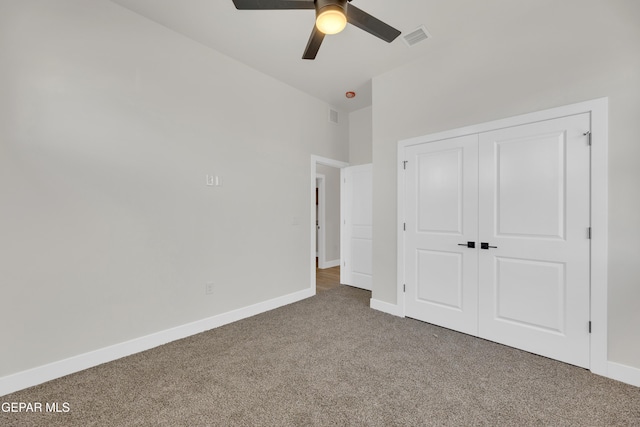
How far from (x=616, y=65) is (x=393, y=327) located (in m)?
3.04

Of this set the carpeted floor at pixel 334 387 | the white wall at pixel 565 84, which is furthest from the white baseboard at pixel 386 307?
the white wall at pixel 565 84

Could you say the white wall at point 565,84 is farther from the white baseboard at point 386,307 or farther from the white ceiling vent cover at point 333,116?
the white baseboard at point 386,307

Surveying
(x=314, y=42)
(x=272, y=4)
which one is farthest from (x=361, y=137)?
(x=272, y=4)

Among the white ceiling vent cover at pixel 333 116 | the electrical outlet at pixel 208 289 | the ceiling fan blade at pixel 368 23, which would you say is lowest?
the electrical outlet at pixel 208 289

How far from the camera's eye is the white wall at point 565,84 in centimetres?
198

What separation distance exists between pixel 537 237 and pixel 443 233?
827 millimetres

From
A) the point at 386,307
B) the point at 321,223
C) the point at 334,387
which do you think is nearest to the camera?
the point at 334,387

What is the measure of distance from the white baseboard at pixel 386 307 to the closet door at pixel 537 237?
36.1 inches

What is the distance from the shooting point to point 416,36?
106 inches

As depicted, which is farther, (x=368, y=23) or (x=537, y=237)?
(x=537, y=237)

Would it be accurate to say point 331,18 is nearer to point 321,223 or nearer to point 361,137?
point 361,137

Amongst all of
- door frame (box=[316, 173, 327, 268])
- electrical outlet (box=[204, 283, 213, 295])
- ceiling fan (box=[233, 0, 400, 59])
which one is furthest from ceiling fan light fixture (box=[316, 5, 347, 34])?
door frame (box=[316, 173, 327, 268])

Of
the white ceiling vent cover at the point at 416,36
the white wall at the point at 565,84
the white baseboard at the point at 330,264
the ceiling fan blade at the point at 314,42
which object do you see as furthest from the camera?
the white baseboard at the point at 330,264

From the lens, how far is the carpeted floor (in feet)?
5.32
